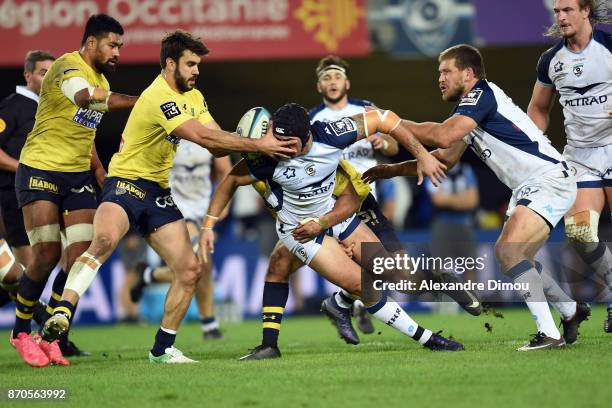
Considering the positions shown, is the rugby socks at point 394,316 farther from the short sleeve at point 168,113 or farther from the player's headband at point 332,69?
the player's headband at point 332,69

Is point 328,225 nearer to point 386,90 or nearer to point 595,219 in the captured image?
point 595,219

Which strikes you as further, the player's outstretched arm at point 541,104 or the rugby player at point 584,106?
the player's outstretched arm at point 541,104

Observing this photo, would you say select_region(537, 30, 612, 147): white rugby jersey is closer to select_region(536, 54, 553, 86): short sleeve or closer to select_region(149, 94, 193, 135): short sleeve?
select_region(536, 54, 553, 86): short sleeve

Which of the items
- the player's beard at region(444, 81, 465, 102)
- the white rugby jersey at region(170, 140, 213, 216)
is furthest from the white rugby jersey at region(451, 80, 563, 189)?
the white rugby jersey at region(170, 140, 213, 216)

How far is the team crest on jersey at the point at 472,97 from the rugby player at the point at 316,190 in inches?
19.8

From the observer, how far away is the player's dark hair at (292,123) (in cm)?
747

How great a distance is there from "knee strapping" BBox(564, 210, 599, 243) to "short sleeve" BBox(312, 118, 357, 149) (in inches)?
85.5

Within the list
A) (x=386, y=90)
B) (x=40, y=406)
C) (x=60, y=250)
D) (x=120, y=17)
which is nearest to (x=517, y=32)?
(x=386, y=90)

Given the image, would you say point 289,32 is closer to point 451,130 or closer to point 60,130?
point 60,130

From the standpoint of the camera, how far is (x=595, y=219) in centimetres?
861

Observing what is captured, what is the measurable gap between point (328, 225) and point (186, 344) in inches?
133

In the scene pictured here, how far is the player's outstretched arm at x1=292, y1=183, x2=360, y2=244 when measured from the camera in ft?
25.5

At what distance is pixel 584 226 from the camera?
854 centimetres

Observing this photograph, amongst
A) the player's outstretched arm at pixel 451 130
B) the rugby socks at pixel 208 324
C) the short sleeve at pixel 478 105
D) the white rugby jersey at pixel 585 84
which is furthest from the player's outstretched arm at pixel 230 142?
the rugby socks at pixel 208 324
